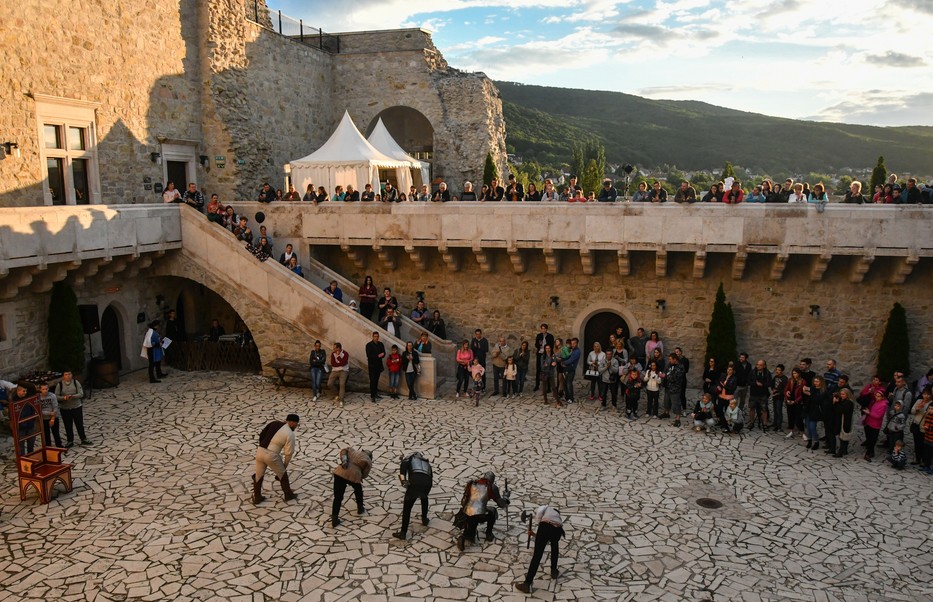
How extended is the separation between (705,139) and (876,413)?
8521cm

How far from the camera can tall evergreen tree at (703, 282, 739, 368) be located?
16031mm

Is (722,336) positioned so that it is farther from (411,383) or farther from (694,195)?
(411,383)

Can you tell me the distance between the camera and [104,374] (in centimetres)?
1678

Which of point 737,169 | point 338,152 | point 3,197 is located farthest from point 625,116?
point 3,197

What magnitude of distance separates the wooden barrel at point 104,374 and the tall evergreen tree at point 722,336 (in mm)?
15160

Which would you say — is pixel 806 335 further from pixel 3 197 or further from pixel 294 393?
pixel 3 197

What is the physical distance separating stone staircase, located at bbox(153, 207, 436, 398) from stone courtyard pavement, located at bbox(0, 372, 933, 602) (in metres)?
2.54

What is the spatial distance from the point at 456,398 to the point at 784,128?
3596 inches

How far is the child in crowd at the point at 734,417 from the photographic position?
46.4ft

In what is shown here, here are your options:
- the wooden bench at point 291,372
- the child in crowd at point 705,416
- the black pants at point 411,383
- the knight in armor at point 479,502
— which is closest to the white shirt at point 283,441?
the knight in armor at point 479,502

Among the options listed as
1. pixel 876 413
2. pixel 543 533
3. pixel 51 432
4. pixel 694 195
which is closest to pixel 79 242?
pixel 51 432

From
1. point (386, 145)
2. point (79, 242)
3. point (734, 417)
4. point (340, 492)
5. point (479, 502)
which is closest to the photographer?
point (479, 502)

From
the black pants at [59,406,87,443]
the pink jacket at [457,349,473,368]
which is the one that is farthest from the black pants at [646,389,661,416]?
the black pants at [59,406,87,443]

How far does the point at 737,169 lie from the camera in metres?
76.0
